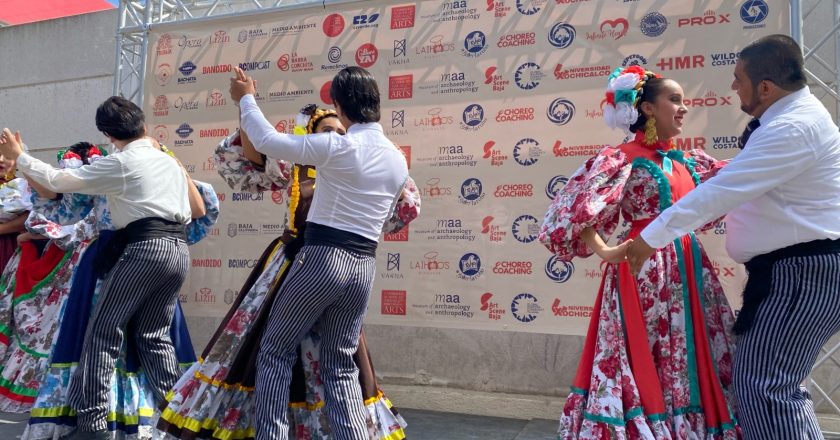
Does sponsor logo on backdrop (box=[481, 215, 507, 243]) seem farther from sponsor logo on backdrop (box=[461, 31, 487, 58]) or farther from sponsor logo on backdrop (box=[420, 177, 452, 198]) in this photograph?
sponsor logo on backdrop (box=[461, 31, 487, 58])

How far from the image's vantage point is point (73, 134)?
7.61 meters

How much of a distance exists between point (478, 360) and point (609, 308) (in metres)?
2.39

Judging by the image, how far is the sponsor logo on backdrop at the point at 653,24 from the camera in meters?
4.84

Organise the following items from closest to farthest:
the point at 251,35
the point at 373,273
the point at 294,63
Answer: the point at 373,273 < the point at 294,63 < the point at 251,35

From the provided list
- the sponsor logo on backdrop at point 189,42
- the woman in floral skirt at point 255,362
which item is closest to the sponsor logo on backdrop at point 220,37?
the sponsor logo on backdrop at point 189,42

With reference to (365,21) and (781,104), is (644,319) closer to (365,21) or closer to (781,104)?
(781,104)

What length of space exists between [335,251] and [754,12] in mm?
3264

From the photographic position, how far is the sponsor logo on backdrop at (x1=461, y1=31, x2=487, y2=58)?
17.4 feet

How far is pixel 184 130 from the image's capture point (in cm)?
623

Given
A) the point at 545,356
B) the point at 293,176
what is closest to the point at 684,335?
the point at 293,176

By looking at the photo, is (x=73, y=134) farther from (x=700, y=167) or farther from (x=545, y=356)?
(x=700, y=167)

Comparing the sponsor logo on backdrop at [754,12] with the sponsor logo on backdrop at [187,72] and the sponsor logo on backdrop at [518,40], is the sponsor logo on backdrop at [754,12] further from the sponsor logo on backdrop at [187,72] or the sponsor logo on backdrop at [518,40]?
the sponsor logo on backdrop at [187,72]

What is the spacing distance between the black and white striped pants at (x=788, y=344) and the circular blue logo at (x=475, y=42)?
3.17m

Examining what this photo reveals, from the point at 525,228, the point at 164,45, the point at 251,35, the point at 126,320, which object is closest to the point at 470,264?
the point at 525,228
